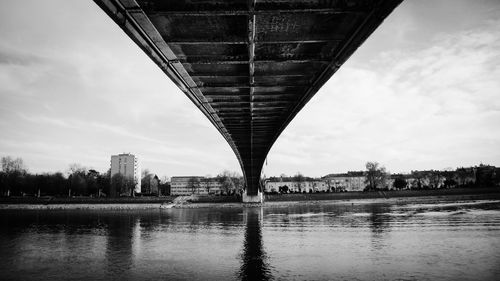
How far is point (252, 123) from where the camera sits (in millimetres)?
25484

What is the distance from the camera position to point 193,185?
181250 mm

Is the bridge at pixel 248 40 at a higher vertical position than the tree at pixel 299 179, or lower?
higher

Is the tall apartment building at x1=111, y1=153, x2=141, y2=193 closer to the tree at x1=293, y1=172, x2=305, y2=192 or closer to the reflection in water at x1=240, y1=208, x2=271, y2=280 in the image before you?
the tree at x1=293, y1=172, x2=305, y2=192

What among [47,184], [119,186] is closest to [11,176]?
[47,184]

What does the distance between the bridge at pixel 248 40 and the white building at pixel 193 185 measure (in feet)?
557

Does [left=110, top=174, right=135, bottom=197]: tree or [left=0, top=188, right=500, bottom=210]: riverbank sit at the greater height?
[left=110, top=174, right=135, bottom=197]: tree

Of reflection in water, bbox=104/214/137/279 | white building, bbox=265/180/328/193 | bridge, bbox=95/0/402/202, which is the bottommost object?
white building, bbox=265/180/328/193

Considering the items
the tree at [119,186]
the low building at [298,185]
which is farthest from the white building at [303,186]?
the tree at [119,186]

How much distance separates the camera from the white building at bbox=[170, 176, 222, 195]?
183375mm

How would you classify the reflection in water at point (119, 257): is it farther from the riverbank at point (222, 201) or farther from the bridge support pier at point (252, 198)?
the bridge support pier at point (252, 198)

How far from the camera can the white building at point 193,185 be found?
183375mm

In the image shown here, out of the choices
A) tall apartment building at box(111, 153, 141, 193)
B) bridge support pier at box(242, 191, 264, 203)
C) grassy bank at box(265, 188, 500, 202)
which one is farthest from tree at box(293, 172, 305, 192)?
bridge support pier at box(242, 191, 264, 203)

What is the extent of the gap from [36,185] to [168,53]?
326ft

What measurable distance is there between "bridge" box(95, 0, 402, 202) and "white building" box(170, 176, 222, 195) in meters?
170
